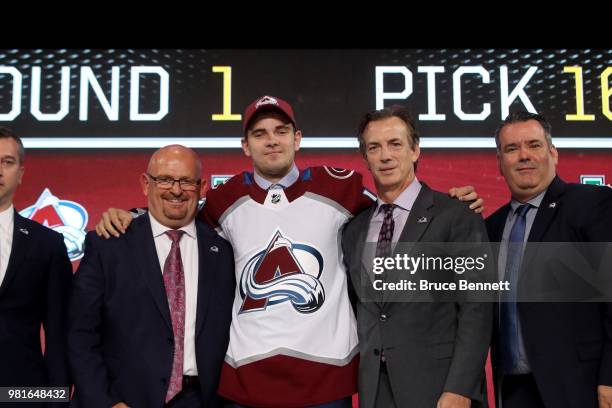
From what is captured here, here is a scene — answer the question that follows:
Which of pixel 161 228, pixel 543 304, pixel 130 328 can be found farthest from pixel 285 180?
pixel 543 304

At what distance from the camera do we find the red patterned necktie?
2.20 m

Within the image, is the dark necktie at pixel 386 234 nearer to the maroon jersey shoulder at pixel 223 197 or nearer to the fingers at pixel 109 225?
the maroon jersey shoulder at pixel 223 197

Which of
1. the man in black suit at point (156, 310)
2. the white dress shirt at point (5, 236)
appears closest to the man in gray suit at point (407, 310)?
the man in black suit at point (156, 310)

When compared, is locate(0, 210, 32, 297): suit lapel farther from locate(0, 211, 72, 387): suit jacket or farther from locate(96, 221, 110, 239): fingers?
locate(96, 221, 110, 239): fingers

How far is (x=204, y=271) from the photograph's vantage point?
232 centimetres

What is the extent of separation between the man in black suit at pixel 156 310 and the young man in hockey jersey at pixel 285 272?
0.07m

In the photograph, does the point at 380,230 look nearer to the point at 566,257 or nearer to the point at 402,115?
the point at 402,115

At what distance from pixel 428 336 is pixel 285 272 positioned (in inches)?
19.5

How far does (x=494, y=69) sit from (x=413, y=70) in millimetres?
470

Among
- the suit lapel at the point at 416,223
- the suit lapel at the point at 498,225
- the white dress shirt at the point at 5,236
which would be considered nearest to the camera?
the suit lapel at the point at 416,223

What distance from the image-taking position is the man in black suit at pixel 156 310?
2.18m

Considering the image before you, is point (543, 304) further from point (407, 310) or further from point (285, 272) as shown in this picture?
point (285, 272)

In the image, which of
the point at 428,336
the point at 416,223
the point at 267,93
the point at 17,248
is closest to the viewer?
the point at 428,336

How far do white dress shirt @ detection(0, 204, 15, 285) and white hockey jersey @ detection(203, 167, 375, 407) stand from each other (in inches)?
31.0
